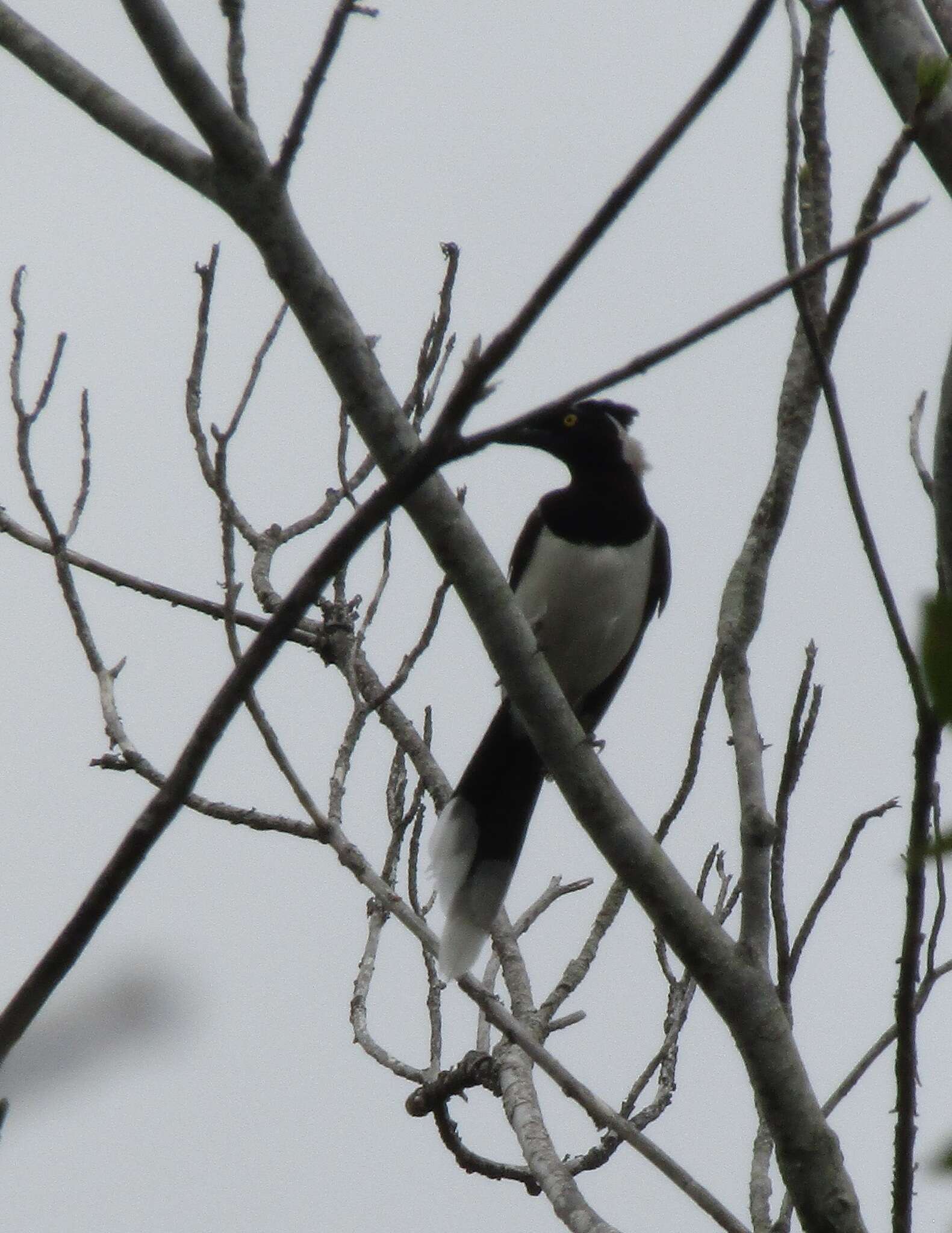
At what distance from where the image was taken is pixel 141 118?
9.25ft

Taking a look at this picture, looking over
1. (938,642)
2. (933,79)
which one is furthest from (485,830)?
(938,642)

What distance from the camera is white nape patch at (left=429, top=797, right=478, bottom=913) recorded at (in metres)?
5.74

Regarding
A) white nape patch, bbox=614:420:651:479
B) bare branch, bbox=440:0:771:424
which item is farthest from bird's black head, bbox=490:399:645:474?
bare branch, bbox=440:0:771:424

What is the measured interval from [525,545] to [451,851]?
1.73 m

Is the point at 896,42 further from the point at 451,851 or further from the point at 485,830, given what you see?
the point at 485,830

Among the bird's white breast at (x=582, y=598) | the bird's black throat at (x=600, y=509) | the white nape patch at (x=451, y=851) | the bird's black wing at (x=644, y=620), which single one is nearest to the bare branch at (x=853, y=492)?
the white nape patch at (x=451, y=851)

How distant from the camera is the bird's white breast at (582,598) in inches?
263

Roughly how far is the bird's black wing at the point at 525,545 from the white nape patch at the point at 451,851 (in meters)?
1.34

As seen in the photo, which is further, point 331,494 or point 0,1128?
point 331,494

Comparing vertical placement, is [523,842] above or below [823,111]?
above

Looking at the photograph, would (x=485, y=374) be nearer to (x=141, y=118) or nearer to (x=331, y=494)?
(x=141, y=118)

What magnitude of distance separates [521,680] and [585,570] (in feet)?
11.8

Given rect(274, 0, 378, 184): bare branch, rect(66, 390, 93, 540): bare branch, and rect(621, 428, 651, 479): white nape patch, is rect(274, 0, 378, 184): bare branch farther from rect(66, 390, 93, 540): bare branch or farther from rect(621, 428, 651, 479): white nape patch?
rect(621, 428, 651, 479): white nape patch

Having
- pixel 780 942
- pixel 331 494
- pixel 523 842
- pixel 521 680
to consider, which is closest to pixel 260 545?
pixel 331 494
